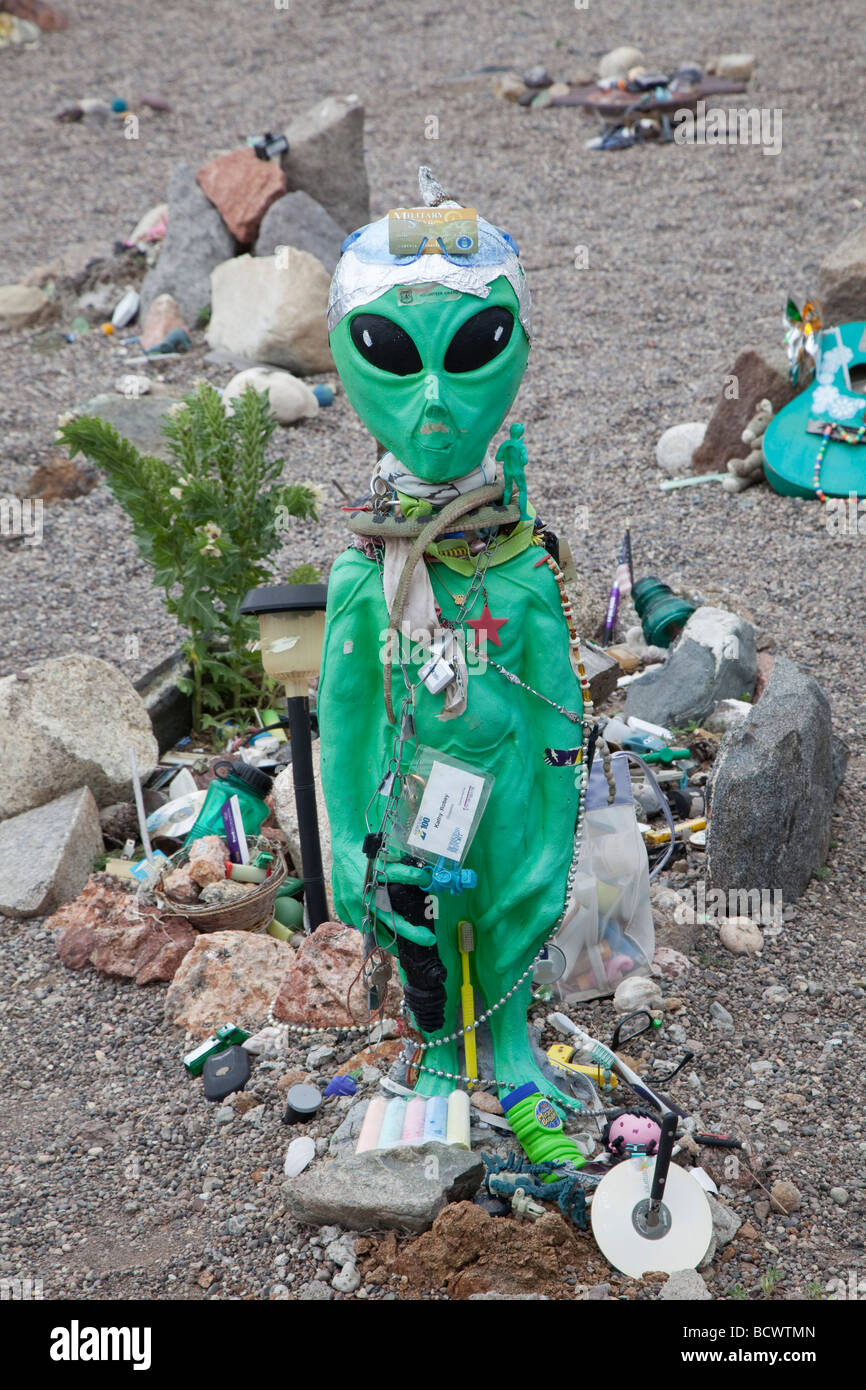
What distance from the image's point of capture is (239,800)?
430 centimetres

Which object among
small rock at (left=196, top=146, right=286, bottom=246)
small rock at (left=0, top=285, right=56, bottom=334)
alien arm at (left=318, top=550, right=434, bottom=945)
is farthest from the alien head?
small rock at (left=0, top=285, right=56, bottom=334)

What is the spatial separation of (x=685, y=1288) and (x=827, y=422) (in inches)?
178

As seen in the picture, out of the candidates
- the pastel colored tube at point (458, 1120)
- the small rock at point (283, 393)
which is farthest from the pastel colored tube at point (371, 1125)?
the small rock at point (283, 393)

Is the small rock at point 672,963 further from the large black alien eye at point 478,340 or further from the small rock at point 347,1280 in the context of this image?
the large black alien eye at point 478,340

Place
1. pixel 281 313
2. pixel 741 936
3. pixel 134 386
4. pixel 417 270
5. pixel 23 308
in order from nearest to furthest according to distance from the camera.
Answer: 1. pixel 417 270
2. pixel 741 936
3. pixel 134 386
4. pixel 281 313
5. pixel 23 308

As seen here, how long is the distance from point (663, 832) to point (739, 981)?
0.65 meters

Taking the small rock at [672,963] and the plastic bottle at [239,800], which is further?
the plastic bottle at [239,800]

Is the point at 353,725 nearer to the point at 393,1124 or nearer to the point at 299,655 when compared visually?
the point at 299,655

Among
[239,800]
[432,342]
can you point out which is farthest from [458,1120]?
[432,342]

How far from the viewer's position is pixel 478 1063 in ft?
10.5

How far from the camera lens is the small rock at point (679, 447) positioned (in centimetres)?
682

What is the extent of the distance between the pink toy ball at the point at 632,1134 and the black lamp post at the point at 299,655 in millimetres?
1260

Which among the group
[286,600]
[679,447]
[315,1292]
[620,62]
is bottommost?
[315,1292]

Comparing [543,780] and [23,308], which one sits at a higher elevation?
[543,780]
